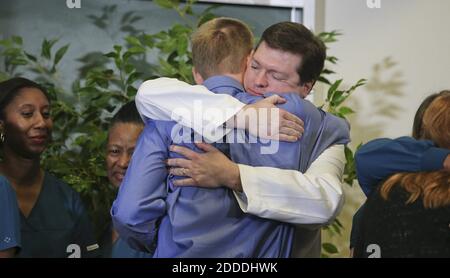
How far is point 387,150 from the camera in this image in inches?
58.3

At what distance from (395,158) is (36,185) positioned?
94 cm

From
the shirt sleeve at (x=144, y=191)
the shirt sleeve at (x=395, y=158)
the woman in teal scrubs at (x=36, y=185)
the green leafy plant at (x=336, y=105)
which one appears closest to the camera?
the shirt sleeve at (x=144, y=191)

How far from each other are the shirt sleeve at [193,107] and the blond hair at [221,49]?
2.2 inches

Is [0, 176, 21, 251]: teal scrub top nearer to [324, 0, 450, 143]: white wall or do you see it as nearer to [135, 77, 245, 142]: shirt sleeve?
[135, 77, 245, 142]: shirt sleeve

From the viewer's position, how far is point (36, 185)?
175 centimetres

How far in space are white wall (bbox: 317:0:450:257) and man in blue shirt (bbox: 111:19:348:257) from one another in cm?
48

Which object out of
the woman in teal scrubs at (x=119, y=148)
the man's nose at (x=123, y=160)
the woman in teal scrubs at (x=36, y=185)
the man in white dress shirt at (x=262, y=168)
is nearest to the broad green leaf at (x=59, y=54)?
the woman in teal scrubs at (x=36, y=185)

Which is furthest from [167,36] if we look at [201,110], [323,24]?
[201,110]

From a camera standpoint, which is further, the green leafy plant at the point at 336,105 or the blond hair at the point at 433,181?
the green leafy plant at the point at 336,105

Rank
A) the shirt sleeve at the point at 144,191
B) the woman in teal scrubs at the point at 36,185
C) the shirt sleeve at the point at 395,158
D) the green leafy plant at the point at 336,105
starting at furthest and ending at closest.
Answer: the green leafy plant at the point at 336,105
the woman in teal scrubs at the point at 36,185
the shirt sleeve at the point at 395,158
the shirt sleeve at the point at 144,191

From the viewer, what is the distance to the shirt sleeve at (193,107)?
53.3 inches

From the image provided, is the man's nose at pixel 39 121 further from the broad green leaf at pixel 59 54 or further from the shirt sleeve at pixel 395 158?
the shirt sleeve at pixel 395 158

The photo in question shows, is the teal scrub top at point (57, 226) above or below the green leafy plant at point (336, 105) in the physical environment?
below
